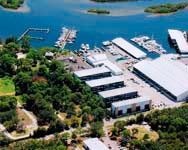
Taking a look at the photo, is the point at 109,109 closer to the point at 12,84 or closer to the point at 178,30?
the point at 12,84

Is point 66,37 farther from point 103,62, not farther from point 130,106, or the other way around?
point 130,106

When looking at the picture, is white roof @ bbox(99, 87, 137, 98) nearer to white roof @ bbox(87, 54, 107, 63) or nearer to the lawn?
the lawn

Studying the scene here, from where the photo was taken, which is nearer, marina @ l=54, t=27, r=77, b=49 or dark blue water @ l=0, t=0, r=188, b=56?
marina @ l=54, t=27, r=77, b=49

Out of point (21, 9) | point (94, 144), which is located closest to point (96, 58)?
point (94, 144)

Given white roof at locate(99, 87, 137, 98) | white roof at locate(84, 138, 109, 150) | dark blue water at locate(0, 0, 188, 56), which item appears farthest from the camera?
dark blue water at locate(0, 0, 188, 56)

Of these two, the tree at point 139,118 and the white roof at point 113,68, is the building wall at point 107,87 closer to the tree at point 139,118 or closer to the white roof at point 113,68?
the white roof at point 113,68

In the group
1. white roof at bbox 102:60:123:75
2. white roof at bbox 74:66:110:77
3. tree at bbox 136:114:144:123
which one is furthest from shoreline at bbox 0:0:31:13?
tree at bbox 136:114:144:123

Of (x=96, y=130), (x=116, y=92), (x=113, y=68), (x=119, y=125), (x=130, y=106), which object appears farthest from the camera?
(x=113, y=68)
